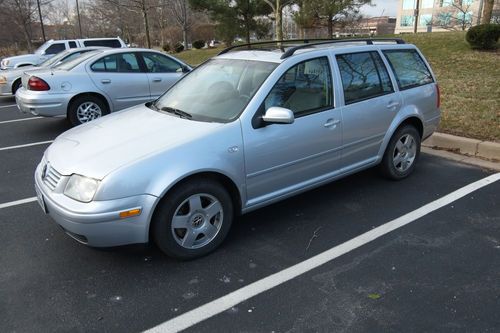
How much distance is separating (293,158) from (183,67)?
5.70 m

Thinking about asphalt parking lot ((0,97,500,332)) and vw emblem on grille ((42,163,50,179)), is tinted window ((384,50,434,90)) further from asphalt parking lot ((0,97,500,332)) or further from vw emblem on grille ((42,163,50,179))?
vw emblem on grille ((42,163,50,179))

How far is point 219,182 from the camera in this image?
3.47 meters

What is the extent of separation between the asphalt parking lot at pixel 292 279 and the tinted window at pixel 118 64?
4099mm

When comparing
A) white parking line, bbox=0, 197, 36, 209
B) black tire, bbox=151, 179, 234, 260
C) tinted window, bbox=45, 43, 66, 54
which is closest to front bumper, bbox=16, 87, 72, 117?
white parking line, bbox=0, 197, 36, 209

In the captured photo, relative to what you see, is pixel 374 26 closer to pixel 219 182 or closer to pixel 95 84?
pixel 95 84

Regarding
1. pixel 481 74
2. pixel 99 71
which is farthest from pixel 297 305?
pixel 481 74

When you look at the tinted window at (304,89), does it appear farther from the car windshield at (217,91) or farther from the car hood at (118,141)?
the car hood at (118,141)

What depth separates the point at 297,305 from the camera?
2873 mm

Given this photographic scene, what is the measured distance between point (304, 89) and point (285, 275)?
1.73 metres

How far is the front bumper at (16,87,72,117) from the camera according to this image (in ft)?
24.7

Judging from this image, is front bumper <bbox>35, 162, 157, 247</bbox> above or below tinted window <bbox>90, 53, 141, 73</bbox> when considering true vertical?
below

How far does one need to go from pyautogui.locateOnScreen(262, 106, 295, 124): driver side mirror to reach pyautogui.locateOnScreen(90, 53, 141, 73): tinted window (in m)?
5.52

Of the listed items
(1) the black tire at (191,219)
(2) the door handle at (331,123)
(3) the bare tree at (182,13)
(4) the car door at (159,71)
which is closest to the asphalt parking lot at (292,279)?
(1) the black tire at (191,219)

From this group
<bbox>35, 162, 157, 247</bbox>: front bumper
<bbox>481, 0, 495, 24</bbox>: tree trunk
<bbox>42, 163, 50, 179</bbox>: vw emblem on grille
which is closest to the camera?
<bbox>35, 162, 157, 247</bbox>: front bumper
